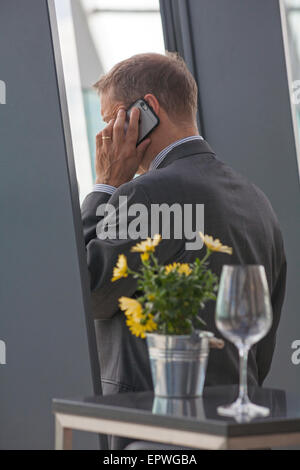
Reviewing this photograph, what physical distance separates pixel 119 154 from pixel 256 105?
0.79 meters

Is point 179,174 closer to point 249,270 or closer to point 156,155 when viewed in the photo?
point 156,155

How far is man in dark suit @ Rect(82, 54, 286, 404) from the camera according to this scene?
169 centimetres

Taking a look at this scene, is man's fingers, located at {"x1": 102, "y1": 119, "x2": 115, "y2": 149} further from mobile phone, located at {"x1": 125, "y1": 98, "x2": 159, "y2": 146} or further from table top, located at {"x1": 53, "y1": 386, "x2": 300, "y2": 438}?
table top, located at {"x1": 53, "y1": 386, "x2": 300, "y2": 438}

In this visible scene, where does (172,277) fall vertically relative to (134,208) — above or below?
below

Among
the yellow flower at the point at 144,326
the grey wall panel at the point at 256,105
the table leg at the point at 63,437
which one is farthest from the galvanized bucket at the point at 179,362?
the grey wall panel at the point at 256,105

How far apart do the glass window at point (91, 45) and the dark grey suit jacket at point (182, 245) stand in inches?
26.1

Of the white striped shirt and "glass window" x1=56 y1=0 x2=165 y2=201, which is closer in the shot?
the white striped shirt

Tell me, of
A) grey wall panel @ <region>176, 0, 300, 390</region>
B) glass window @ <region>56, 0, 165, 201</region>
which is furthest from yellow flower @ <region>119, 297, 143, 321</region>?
grey wall panel @ <region>176, 0, 300, 390</region>

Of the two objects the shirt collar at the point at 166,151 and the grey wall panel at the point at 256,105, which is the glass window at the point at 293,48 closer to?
the grey wall panel at the point at 256,105

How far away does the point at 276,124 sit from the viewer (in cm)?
254

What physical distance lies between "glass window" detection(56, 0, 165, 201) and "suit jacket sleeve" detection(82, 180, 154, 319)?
69 cm

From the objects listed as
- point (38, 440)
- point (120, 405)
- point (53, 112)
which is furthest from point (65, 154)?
point (120, 405)

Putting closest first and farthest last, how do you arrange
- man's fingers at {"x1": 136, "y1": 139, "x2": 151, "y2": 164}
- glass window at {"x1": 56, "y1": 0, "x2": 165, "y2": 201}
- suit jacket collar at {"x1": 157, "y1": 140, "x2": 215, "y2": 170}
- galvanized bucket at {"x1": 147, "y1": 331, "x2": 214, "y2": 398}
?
1. galvanized bucket at {"x1": 147, "y1": 331, "x2": 214, "y2": 398}
2. suit jacket collar at {"x1": 157, "y1": 140, "x2": 215, "y2": 170}
3. man's fingers at {"x1": 136, "y1": 139, "x2": 151, "y2": 164}
4. glass window at {"x1": 56, "y1": 0, "x2": 165, "y2": 201}
